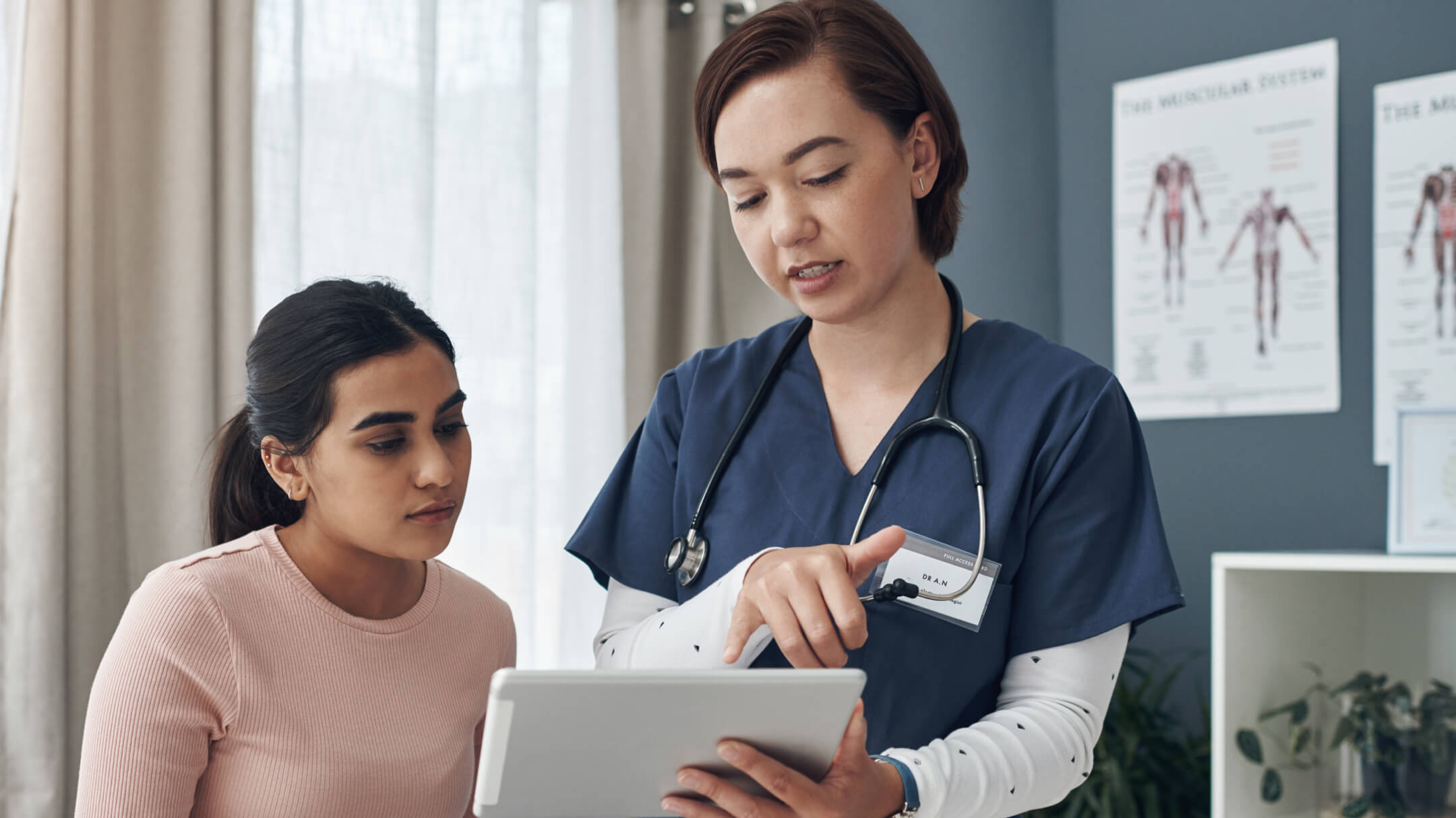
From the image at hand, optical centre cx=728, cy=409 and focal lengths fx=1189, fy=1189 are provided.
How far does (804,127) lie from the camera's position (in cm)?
109

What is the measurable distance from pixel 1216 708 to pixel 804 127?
1316 millimetres

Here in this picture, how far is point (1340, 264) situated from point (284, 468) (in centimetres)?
200

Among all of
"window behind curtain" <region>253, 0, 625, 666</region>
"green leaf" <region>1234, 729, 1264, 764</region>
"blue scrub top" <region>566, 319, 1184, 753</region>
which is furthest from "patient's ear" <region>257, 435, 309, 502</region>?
"green leaf" <region>1234, 729, 1264, 764</region>

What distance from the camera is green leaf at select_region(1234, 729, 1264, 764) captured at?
6.28 ft

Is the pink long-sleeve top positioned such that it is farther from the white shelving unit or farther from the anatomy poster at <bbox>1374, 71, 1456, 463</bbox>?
the anatomy poster at <bbox>1374, 71, 1456, 463</bbox>

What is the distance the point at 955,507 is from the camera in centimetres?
114

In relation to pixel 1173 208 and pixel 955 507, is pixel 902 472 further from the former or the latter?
pixel 1173 208

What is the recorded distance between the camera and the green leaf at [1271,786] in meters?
1.97

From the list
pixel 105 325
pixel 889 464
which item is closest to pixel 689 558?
pixel 889 464

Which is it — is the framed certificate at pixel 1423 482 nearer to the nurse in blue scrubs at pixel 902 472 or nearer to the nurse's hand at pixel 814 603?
the nurse in blue scrubs at pixel 902 472

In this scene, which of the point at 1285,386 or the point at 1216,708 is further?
the point at 1285,386

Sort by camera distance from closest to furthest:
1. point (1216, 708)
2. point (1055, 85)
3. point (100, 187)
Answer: point (100, 187), point (1216, 708), point (1055, 85)

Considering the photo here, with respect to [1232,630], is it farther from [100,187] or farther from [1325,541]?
[100,187]

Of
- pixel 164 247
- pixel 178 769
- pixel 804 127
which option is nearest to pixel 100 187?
pixel 164 247
